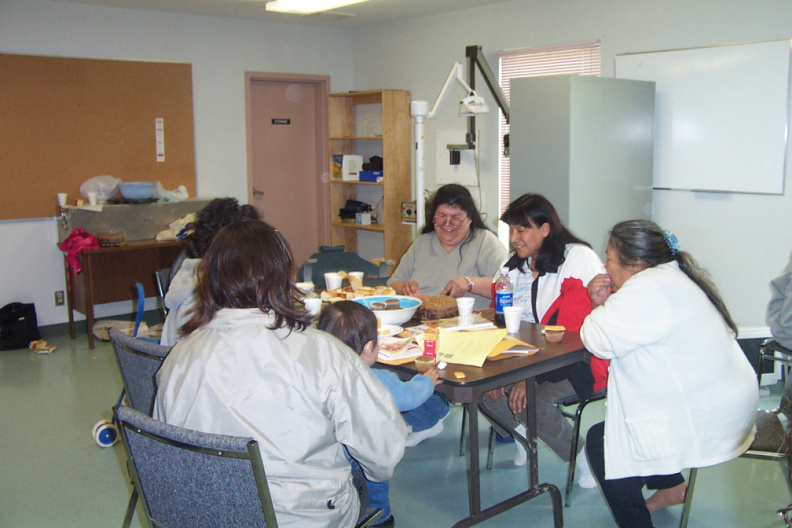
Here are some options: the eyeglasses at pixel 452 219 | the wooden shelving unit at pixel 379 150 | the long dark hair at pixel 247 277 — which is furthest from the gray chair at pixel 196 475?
the wooden shelving unit at pixel 379 150

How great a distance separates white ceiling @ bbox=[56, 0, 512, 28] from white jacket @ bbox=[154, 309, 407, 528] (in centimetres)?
456

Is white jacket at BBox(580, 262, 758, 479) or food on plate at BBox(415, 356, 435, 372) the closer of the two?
white jacket at BBox(580, 262, 758, 479)

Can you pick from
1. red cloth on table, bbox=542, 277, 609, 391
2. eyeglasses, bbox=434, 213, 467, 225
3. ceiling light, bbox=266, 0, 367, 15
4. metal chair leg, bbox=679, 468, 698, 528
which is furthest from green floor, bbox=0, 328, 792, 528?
ceiling light, bbox=266, 0, 367, 15

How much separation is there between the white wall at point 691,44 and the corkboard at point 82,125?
2.49 meters

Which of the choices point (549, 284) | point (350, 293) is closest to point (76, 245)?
point (350, 293)

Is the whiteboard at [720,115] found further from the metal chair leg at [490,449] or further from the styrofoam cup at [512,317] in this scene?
the styrofoam cup at [512,317]

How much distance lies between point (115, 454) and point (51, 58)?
11.3 ft

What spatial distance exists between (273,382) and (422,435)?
1.91m

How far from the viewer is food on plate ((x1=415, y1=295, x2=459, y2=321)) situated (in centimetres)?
285

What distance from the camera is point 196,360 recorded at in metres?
1.57

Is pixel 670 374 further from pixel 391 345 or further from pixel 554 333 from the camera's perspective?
pixel 391 345

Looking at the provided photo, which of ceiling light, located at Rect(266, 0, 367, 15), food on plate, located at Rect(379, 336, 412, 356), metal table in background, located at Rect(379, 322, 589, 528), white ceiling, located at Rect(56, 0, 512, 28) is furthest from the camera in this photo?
white ceiling, located at Rect(56, 0, 512, 28)

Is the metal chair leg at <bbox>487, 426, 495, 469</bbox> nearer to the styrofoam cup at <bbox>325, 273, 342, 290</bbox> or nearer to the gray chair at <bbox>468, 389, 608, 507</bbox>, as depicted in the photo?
the gray chair at <bbox>468, 389, 608, 507</bbox>

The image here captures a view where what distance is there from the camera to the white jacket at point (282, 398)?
1548 millimetres
